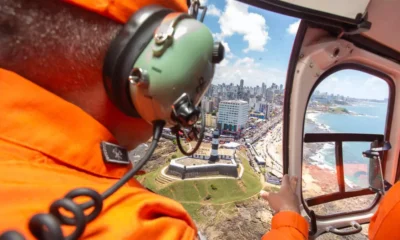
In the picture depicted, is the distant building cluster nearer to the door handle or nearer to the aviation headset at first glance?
the door handle

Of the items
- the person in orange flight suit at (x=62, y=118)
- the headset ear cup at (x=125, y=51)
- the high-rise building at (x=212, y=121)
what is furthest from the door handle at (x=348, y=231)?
the headset ear cup at (x=125, y=51)

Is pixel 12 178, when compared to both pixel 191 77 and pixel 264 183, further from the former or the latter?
pixel 264 183

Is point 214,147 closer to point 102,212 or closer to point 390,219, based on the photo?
point 390,219

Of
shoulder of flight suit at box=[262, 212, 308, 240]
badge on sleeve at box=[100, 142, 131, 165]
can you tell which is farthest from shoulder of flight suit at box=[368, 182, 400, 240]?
badge on sleeve at box=[100, 142, 131, 165]

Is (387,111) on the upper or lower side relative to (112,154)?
upper

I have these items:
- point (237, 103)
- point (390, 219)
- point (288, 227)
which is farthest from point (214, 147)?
point (390, 219)

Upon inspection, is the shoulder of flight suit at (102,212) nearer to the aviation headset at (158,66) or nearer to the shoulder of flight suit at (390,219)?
the aviation headset at (158,66)

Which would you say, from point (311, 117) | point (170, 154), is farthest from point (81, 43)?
point (311, 117)
